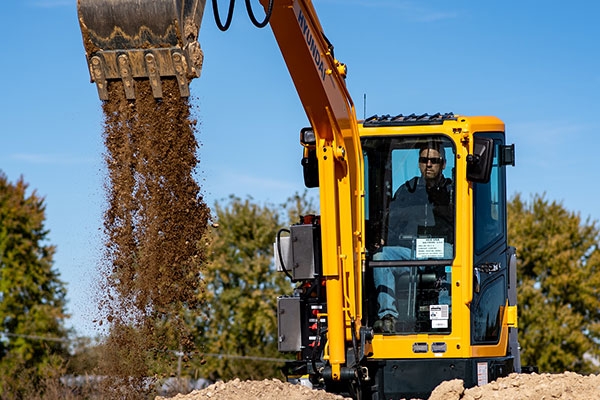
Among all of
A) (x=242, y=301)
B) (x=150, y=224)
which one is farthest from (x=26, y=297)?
(x=150, y=224)

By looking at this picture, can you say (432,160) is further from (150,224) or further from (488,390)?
(150,224)

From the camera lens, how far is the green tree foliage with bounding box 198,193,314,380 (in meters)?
27.1

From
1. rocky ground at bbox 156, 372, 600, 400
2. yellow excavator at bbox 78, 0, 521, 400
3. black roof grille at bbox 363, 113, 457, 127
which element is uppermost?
black roof grille at bbox 363, 113, 457, 127

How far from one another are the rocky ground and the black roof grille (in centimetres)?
214

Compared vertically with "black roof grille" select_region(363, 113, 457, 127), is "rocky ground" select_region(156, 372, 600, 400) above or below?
below

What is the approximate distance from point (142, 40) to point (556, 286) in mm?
25539

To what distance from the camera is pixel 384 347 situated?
808 cm

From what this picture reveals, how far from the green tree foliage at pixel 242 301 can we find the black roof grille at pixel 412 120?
18.2 meters

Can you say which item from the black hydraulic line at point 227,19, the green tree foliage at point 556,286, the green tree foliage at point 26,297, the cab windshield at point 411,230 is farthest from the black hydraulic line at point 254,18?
the green tree foliage at point 556,286

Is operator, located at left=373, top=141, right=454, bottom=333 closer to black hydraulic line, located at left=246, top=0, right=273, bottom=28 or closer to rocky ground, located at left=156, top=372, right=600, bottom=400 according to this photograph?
rocky ground, located at left=156, top=372, right=600, bottom=400

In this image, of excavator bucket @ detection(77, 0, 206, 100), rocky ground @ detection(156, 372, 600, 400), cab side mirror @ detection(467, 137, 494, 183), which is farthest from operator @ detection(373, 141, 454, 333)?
excavator bucket @ detection(77, 0, 206, 100)

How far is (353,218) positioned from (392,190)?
431 mm

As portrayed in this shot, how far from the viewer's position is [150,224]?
7.70 metres

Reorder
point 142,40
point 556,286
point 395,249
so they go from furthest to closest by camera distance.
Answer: point 556,286
point 395,249
point 142,40
